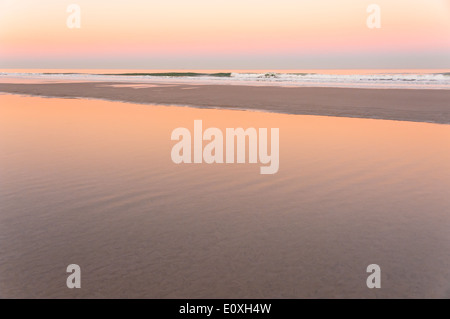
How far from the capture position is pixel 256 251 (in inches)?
176

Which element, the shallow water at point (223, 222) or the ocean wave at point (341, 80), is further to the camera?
the ocean wave at point (341, 80)

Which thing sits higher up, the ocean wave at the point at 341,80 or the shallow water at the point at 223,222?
the ocean wave at the point at 341,80

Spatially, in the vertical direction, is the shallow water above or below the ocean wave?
below

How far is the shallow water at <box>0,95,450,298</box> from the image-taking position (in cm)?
387

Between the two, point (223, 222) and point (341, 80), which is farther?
point (341, 80)

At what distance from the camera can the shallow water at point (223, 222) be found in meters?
3.87

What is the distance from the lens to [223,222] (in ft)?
17.4

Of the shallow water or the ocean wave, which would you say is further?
the ocean wave

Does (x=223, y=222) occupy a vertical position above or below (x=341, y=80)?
below

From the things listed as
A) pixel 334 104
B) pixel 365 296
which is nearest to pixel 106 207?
pixel 365 296

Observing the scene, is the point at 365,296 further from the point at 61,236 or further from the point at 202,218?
the point at 61,236
